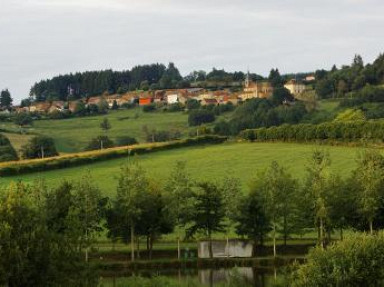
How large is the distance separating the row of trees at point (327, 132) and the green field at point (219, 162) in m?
2.11

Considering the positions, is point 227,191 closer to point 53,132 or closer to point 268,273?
point 268,273

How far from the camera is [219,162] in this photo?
104 m

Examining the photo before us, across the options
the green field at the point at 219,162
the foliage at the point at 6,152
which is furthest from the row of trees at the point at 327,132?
the foliage at the point at 6,152

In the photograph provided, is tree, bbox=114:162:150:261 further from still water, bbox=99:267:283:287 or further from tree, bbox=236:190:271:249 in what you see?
tree, bbox=236:190:271:249

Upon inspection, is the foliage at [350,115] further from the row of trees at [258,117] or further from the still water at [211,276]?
the still water at [211,276]

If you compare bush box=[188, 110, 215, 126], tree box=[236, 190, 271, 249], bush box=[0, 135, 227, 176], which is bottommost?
tree box=[236, 190, 271, 249]

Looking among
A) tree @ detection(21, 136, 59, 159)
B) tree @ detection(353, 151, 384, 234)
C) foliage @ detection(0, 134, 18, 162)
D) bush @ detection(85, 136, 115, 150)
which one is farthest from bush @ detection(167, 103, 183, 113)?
tree @ detection(353, 151, 384, 234)

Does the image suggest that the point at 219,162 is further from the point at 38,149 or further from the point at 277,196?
the point at 277,196

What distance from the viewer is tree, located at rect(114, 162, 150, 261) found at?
66.1 meters

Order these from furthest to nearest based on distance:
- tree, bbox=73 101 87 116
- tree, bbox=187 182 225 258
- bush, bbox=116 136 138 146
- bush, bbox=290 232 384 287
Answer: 1. tree, bbox=73 101 87 116
2. bush, bbox=116 136 138 146
3. tree, bbox=187 182 225 258
4. bush, bbox=290 232 384 287

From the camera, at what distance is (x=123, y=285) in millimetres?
39781

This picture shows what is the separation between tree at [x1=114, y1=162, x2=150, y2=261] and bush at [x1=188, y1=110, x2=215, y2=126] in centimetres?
9462

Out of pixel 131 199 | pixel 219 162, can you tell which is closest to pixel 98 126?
pixel 219 162

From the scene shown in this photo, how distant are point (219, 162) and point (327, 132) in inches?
720
